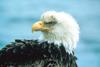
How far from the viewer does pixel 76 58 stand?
263cm

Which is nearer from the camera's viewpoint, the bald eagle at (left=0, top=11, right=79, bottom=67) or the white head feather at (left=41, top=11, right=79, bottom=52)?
the bald eagle at (left=0, top=11, right=79, bottom=67)

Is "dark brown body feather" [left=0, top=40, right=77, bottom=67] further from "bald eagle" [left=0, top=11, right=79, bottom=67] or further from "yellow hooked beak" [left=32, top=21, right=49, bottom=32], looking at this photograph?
"yellow hooked beak" [left=32, top=21, right=49, bottom=32]

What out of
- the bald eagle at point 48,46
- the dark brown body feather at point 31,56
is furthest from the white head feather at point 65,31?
the dark brown body feather at point 31,56

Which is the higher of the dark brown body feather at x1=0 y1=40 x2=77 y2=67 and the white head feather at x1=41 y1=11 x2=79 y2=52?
the white head feather at x1=41 y1=11 x2=79 y2=52

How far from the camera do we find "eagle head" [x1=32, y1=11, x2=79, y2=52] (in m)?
2.71

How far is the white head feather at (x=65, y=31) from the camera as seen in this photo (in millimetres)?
2713

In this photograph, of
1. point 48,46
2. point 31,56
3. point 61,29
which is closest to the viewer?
point 31,56

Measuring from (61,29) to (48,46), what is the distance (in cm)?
21

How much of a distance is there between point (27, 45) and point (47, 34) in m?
0.36

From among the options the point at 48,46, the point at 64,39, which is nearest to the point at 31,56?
the point at 48,46

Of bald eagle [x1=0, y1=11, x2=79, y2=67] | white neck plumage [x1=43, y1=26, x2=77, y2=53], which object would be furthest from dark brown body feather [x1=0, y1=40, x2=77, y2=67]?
white neck plumage [x1=43, y1=26, x2=77, y2=53]

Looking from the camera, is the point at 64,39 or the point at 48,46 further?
the point at 64,39

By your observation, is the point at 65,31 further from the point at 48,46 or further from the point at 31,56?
the point at 31,56

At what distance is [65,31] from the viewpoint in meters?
2.72
